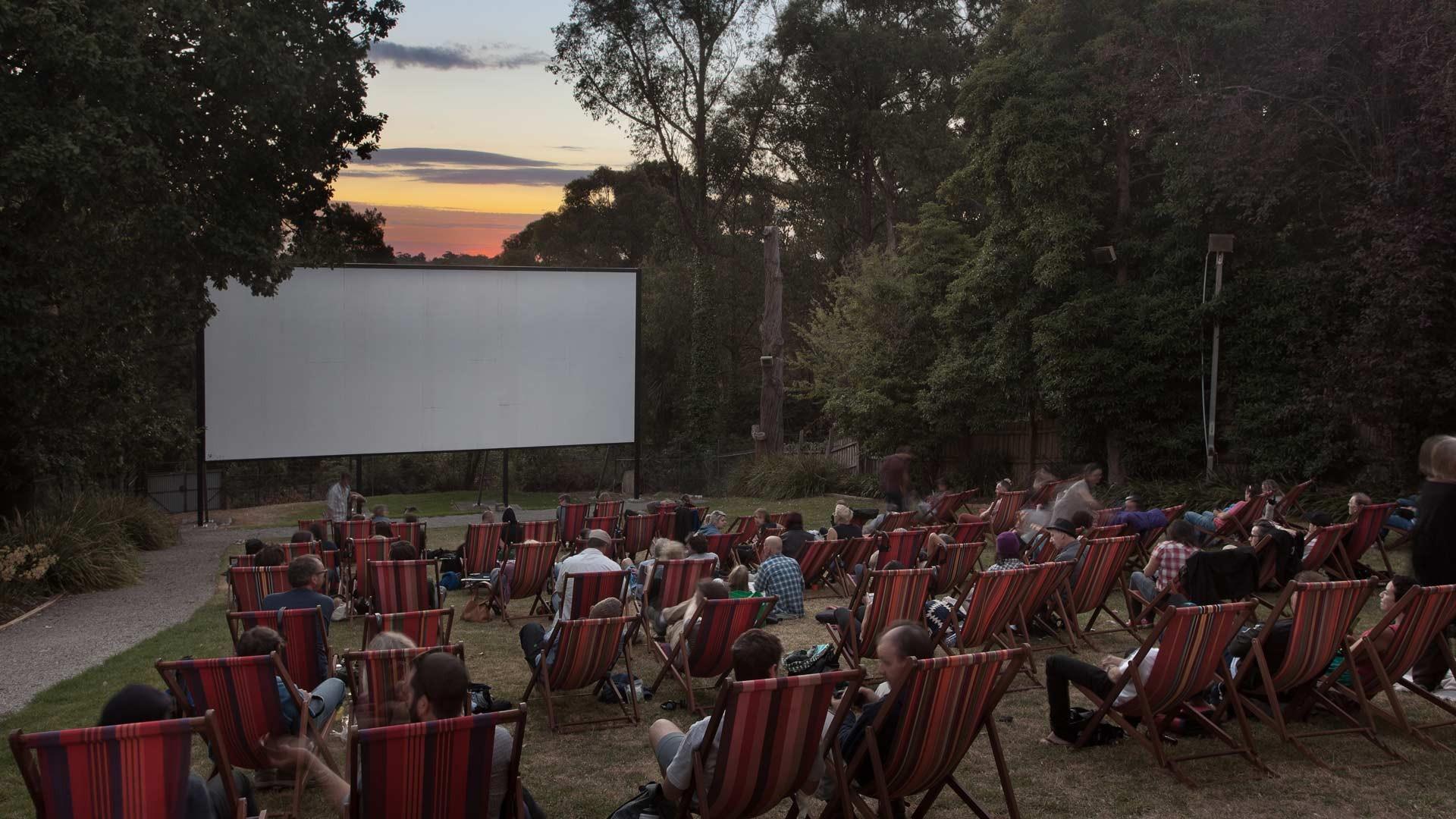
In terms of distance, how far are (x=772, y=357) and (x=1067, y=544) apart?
1860cm

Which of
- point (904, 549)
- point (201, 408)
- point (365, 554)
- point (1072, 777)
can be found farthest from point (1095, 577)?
point (201, 408)

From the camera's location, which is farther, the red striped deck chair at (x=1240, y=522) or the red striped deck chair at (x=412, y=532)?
the red striped deck chair at (x=412, y=532)

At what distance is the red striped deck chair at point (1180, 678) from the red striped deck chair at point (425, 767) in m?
2.56

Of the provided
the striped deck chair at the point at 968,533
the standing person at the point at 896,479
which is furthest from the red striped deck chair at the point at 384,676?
the standing person at the point at 896,479

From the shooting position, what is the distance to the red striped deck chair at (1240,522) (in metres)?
9.16

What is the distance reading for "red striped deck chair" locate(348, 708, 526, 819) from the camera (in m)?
2.65

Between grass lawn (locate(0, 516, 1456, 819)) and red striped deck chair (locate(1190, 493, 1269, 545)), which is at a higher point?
red striped deck chair (locate(1190, 493, 1269, 545))

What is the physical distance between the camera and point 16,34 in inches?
387

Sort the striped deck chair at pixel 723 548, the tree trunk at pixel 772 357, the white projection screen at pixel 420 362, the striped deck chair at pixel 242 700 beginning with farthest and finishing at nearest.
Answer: the tree trunk at pixel 772 357
the white projection screen at pixel 420 362
the striped deck chair at pixel 723 548
the striped deck chair at pixel 242 700

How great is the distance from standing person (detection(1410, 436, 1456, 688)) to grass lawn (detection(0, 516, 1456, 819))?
75cm

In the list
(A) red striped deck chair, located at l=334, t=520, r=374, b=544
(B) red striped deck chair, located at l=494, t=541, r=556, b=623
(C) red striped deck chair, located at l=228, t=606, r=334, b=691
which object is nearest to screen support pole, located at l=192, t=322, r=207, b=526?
(A) red striped deck chair, located at l=334, t=520, r=374, b=544

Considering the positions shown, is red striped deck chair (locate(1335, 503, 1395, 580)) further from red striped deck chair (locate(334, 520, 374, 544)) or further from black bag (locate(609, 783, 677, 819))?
red striped deck chair (locate(334, 520, 374, 544))

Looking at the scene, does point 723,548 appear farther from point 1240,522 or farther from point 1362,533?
point 1362,533

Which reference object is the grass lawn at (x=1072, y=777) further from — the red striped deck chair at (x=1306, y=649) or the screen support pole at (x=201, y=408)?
the screen support pole at (x=201, y=408)
